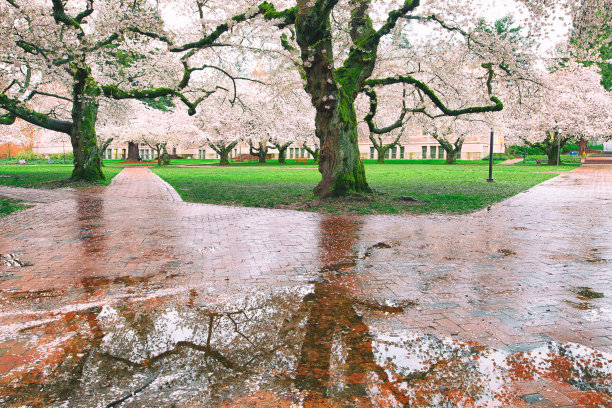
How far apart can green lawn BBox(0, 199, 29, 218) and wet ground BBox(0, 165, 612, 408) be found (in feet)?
11.3

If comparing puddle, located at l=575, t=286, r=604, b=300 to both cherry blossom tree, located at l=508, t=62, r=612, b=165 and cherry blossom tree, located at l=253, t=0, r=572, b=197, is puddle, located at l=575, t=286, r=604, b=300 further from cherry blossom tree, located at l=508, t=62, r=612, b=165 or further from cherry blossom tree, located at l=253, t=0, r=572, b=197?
cherry blossom tree, located at l=508, t=62, r=612, b=165

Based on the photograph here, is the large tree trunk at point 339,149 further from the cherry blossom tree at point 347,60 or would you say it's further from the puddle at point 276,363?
the puddle at point 276,363

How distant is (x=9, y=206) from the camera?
10844mm

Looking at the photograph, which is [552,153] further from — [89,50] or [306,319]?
[306,319]

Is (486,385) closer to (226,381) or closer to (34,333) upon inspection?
(226,381)

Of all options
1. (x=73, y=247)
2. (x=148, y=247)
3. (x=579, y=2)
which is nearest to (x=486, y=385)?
(x=148, y=247)

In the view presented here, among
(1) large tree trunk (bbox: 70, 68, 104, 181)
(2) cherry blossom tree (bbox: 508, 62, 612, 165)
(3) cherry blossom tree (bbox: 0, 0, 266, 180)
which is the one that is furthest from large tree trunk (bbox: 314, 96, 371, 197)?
(2) cherry blossom tree (bbox: 508, 62, 612, 165)

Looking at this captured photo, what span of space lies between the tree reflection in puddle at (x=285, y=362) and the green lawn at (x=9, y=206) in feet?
26.4

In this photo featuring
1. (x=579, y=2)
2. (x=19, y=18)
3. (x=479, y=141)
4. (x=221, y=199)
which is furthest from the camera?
(x=479, y=141)

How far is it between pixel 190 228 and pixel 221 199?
16.3 feet

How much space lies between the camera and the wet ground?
96.0 inches

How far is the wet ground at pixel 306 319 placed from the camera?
2.44 metres

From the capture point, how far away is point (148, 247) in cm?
621

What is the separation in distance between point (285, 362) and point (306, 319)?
74 centimetres
